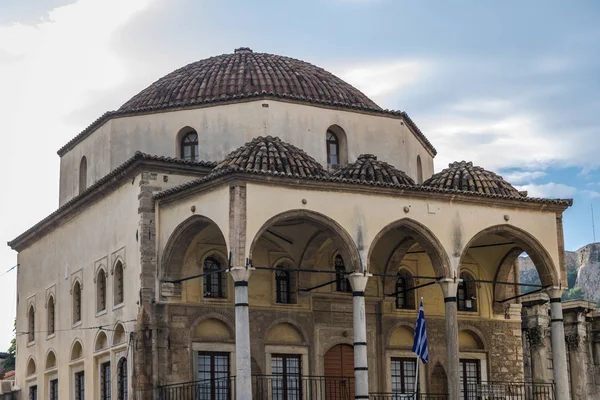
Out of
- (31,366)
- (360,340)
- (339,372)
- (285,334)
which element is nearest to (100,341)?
(285,334)

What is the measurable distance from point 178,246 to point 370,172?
15.7 feet

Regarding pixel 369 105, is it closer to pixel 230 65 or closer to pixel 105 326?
pixel 230 65

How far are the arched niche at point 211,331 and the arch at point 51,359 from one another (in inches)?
243

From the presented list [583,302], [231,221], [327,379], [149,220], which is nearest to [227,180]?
[231,221]

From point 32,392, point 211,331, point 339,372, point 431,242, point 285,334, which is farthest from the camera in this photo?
point 32,392

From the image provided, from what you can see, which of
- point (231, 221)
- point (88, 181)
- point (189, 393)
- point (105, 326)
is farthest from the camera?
point (88, 181)

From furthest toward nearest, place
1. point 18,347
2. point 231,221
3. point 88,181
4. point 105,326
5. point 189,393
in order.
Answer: point 18,347 < point 88,181 < point 105,326 < point 189,393 < point 231,221

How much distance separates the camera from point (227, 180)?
23266mm

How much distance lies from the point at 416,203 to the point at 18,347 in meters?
14.2

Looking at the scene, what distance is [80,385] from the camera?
28.3 meters

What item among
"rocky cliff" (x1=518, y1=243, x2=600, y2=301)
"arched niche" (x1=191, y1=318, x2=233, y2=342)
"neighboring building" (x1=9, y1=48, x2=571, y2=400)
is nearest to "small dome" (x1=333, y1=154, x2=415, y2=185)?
"neighboring building" (x1=9, y1=48, x2=571, y2=400)

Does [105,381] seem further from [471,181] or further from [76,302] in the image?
[471,181]

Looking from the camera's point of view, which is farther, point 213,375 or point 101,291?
point 101,291

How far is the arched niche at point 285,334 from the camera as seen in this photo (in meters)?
26.7
